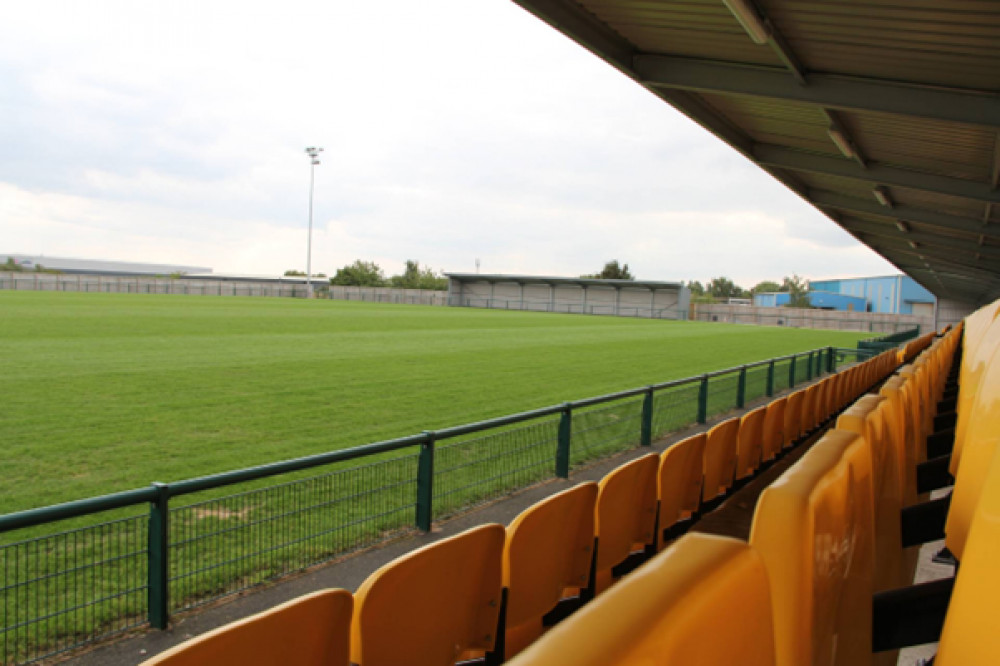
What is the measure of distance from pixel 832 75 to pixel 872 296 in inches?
3385

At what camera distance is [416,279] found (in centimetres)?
11794

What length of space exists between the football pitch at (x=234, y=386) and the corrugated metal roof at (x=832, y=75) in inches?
213

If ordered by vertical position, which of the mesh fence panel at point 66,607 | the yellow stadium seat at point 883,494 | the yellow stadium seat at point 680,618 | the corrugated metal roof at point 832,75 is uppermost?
the corrugated metal roof at point 832,75

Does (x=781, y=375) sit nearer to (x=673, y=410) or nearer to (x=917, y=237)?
(x=917, y=237)

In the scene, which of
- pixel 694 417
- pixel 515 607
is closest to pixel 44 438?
pixel 515 607

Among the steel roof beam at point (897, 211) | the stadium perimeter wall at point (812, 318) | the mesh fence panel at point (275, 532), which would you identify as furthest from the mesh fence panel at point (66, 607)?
the stadium perimeter wall at point (812, 318)

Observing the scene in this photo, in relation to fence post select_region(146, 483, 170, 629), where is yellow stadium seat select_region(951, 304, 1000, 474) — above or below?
above

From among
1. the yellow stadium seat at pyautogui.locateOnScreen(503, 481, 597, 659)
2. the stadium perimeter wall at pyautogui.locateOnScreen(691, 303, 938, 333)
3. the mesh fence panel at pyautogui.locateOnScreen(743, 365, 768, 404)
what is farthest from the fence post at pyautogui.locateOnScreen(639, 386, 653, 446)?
the stadium perimeter wall at pyautogui.locateOnScreen(691, 303, 938, 333)

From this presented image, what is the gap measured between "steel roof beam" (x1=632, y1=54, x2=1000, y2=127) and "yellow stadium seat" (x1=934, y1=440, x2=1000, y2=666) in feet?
20.0

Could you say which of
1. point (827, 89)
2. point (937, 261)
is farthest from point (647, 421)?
point (937, 261)

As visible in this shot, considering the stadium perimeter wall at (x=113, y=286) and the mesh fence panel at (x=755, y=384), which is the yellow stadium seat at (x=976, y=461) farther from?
the stadium perimeter wall at (x=113, y=286)

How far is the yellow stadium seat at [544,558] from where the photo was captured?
102 inches

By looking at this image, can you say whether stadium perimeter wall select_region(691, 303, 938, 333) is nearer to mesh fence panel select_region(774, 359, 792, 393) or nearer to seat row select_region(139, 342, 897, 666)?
mesh fence panel select_region(774, 359, 792, 393)

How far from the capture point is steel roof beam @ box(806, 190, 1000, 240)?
12328 mm
